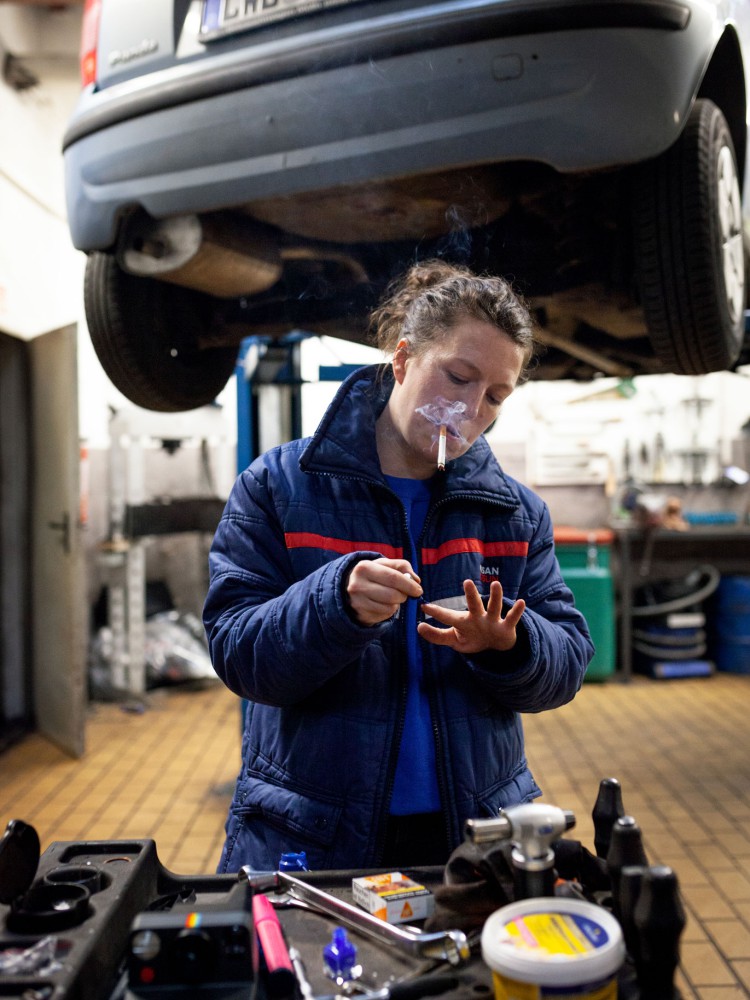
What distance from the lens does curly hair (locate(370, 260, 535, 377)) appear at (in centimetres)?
82

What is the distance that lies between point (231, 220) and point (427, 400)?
0.54 m

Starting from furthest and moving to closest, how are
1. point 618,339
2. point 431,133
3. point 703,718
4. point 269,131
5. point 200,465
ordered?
point 703,718, point 200,465, point 618,339, point 269,131, point 431,133

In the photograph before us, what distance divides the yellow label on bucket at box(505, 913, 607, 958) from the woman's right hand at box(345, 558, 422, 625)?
0.83ft

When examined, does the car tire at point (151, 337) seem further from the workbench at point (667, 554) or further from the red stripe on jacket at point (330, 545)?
the workbench at point (667, 554)

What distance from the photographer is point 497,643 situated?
776mm

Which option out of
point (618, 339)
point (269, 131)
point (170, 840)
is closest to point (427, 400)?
point (269, 131)

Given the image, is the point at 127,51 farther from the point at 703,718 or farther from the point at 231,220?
the point at 703,718

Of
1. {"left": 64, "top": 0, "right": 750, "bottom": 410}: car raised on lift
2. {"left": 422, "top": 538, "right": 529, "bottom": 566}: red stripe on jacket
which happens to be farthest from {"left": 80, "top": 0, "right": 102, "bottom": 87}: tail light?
{"left": 422, "top": 538, "right": 529, "bottom": 566}: red stripe on jacket

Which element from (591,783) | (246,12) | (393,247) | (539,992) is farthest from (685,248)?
(591,783)

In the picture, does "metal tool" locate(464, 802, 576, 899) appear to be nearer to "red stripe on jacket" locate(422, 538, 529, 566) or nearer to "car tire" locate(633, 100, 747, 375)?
"red stripe on jacket" locate(422, 538, 529, 566)

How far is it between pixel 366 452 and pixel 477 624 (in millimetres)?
237

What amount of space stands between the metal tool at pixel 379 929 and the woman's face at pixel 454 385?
418 millimetres

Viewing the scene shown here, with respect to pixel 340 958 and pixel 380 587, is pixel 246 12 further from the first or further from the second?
pixel 340 958

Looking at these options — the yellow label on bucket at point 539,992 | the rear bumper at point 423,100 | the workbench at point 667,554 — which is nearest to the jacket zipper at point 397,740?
the yellow label on bucket at point 539,992
